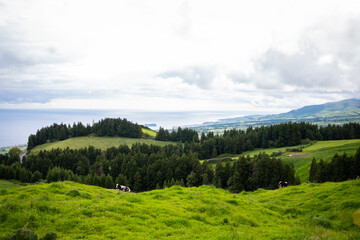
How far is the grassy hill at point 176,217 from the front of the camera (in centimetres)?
1048

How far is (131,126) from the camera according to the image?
19350 cm

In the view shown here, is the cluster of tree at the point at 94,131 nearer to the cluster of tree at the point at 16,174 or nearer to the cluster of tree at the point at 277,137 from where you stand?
the cluster of tree at the point at 277,137

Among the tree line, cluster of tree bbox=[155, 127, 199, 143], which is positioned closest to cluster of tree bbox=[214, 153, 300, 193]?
the tree line

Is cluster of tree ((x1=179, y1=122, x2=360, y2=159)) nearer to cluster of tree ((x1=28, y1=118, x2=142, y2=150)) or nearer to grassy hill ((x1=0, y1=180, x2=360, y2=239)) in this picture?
cluster of tree ((x1=28, y1=118, x2=142, y2=150))

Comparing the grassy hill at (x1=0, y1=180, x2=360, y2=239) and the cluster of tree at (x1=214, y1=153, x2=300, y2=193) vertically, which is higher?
the grassy hill at (x1=0, y1=180, x2=360, y2=239)

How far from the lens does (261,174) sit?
57406 millimetres

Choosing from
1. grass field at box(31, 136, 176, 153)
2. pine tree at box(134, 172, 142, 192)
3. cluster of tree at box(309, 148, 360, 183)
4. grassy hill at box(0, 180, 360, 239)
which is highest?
grassy hill at box(0, 180, 360, 239)

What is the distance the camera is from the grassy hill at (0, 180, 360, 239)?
1048cm

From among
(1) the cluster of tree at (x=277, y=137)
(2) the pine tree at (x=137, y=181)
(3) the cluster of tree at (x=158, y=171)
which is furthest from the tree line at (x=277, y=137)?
(2) the pine tree at (x=137, y=181)

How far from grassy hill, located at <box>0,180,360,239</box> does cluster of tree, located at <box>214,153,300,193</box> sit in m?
35.1

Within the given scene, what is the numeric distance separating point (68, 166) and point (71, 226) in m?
110

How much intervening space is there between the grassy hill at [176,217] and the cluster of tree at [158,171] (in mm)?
38117

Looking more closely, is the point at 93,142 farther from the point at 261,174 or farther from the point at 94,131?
the point at 261,174

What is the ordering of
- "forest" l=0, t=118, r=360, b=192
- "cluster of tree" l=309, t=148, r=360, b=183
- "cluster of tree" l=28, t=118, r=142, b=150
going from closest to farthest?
"cluster of tree" l=309, t=148, r=360, b=183 < "forest" l=0, t=118, r=360, b=192 < "cluster of tree" l=28, t=118, r=142, b=150
